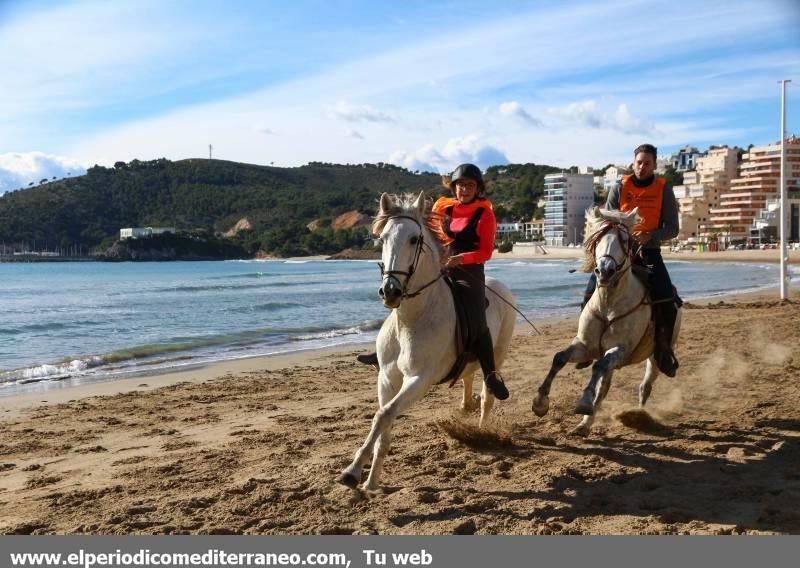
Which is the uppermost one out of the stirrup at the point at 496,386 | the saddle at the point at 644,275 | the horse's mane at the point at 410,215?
the horse's mane at the point at 410,215

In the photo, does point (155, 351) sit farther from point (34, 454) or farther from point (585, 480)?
point (585, 480)

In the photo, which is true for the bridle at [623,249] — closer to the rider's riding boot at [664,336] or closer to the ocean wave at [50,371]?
the rider's riding boot at [664,336]

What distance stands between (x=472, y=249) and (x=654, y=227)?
228cm

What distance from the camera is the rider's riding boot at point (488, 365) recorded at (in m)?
6.48

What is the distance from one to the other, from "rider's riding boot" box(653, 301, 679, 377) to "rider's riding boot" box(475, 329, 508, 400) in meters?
2.04

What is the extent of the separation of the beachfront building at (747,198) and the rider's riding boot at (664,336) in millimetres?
117073

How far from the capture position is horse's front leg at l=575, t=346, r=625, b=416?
6.45m

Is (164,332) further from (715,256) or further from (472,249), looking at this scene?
(715,256)

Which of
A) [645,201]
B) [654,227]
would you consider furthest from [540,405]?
[645,201]

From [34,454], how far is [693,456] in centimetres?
644

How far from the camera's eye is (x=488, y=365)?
6.60m

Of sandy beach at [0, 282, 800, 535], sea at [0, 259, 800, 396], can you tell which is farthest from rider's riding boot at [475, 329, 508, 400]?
sea at [0, 259, 800, 396]

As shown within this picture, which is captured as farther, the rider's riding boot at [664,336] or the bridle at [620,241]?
the rider's riding boot at [664,336]

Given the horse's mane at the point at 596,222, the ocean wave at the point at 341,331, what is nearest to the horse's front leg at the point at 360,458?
the horse's mane at the point at 596,222
